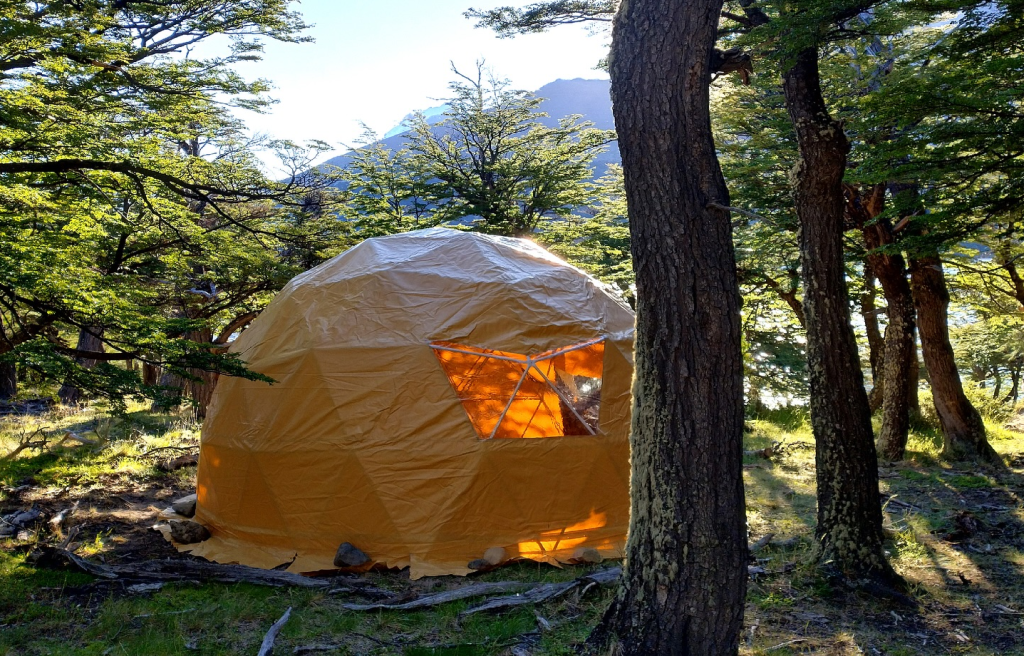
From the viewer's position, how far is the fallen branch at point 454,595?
16.5 ft

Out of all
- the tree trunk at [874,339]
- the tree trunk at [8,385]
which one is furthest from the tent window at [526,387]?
the tree trunk at [8,385]

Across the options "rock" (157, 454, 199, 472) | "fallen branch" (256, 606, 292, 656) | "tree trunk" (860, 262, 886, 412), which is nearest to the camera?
"fallen branch" (256, 606, 292, 656)

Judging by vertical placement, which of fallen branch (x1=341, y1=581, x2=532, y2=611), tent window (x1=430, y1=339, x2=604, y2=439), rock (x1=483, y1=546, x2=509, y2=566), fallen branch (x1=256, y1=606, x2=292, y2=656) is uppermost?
tent window (x1=430, y1=339, x2=604, y2=439)

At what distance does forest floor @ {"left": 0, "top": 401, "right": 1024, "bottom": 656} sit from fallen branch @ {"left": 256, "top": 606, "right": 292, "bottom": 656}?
69 millimetres

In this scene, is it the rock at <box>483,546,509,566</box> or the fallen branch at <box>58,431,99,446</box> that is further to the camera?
the fallen branch at <box>58,431,99,446</box>

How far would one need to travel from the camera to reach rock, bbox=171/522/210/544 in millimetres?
6684

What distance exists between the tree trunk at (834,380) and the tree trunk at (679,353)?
2036 mm

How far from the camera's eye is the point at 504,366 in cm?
726

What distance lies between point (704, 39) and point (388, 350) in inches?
162

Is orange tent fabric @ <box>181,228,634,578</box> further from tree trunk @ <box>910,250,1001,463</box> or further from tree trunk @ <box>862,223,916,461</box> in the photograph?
tree trunk @ <box>910,250,1001,463</box>

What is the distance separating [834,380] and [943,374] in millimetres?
5916

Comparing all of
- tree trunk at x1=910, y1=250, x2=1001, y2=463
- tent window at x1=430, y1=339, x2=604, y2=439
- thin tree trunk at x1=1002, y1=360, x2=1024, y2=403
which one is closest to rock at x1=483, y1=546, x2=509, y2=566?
tent window at x1=430, y1=339, x2=604, y2=439

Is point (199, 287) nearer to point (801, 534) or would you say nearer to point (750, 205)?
point (750, 205)

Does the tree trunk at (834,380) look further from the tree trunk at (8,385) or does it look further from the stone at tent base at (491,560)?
the tree trunk at (8,385)
